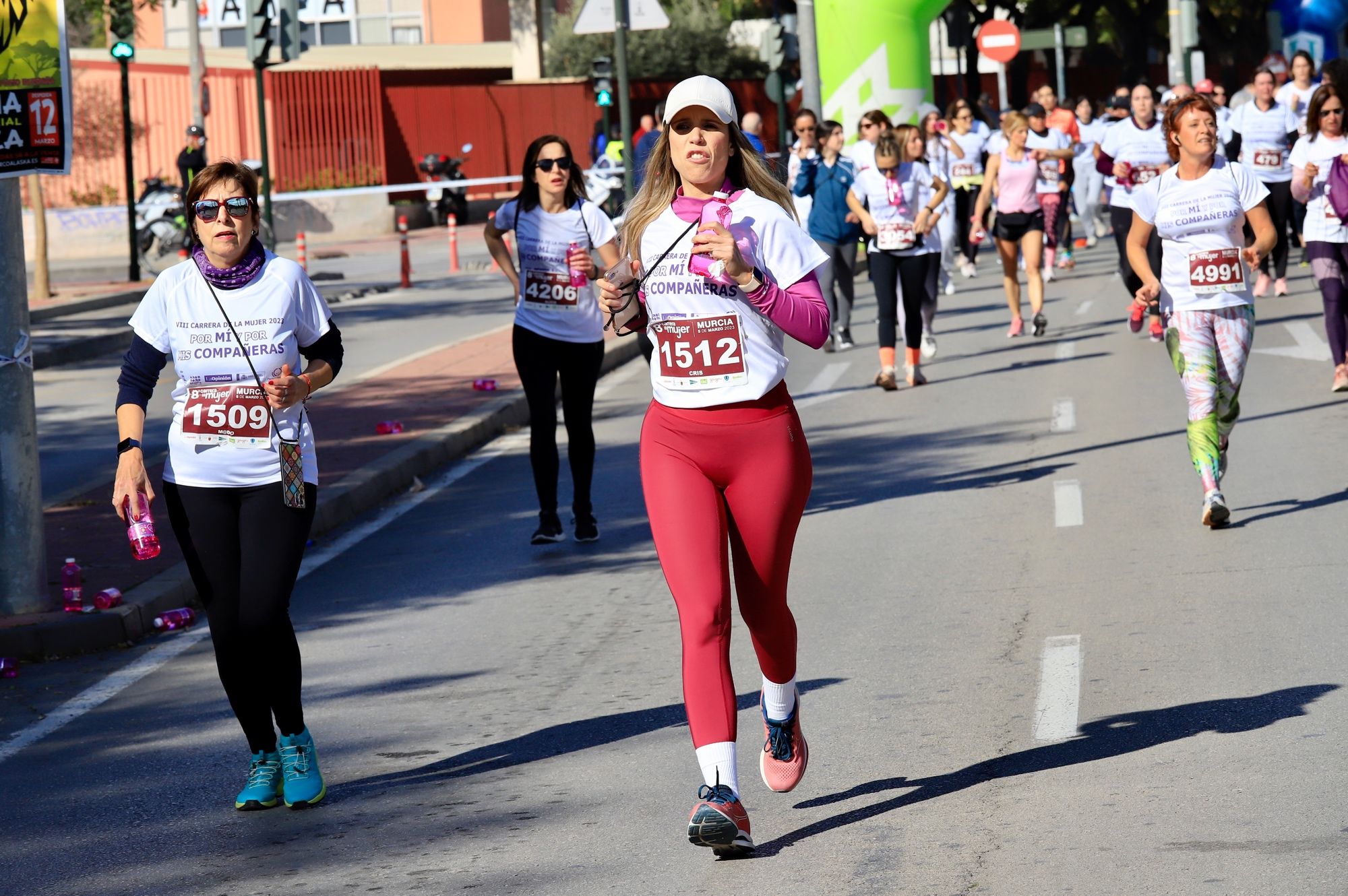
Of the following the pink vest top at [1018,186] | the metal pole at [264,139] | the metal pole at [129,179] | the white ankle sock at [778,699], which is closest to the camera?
the white ankle sock at [778,699]

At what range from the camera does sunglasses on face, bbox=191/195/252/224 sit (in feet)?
18.4

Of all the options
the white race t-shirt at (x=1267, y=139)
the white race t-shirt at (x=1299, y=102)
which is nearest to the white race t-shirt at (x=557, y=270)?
the white race t-shirt at (x=1299, y=102)

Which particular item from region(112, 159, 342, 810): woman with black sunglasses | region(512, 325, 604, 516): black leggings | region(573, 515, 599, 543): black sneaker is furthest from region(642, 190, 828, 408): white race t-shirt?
region(573, 515, 599, 543): black sneaker

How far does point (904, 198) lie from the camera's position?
14344mm

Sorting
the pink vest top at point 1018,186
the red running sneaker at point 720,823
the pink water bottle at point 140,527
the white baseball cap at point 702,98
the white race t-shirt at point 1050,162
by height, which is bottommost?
the red running sneaker at point 720,823

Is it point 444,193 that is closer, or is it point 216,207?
point 216,207

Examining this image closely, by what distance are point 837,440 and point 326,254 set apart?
2290 cm

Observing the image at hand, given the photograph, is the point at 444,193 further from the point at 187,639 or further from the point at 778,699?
the point at 778,699

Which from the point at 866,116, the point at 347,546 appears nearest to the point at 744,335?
the point at 347,546

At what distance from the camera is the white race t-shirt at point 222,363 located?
5.64 m

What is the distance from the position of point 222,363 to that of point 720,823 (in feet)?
6.51

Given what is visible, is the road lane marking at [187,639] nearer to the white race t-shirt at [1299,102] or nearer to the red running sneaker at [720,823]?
the red running sneaker at [720,823]

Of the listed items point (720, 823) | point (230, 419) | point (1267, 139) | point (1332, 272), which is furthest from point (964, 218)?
point (720, 823)

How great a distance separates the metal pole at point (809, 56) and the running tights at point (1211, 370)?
19333 millimetres
